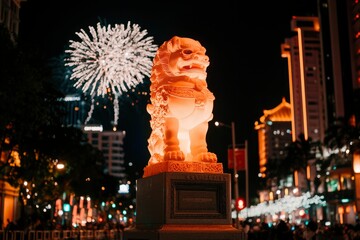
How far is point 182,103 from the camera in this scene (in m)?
7.97

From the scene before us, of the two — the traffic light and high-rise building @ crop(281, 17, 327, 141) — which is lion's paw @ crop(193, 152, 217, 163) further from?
high-rise building @ crop(281, 17, 327, 141)

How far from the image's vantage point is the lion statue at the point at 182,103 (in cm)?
796

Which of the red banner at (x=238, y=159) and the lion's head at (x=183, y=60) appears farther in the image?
the red banner at (x=238, y=159)

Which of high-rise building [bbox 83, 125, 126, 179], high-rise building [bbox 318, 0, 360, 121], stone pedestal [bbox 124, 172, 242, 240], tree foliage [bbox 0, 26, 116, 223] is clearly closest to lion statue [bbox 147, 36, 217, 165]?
stone pedestal [bbox 124, 172, 242, 240]

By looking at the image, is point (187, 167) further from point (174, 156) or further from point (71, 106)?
point (71, 106)

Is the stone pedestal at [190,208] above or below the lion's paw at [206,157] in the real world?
below

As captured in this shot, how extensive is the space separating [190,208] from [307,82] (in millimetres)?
92047

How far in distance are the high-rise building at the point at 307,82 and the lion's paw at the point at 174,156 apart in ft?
285

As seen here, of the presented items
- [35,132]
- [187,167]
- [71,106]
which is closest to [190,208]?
[187,167]

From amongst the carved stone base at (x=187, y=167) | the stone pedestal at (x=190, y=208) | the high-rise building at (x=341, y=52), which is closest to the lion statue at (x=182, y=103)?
the carved stone base at (x=187, y=167)

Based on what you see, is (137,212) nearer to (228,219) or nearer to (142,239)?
(142,239)

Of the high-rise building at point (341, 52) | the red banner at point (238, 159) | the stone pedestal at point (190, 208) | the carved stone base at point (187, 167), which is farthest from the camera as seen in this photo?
the high-rise building at point (341, 52)

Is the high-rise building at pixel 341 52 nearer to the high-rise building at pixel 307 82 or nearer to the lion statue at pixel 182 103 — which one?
the high-rise building at pixel 307 82

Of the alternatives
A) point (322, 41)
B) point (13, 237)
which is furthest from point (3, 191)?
point (322, 41)
